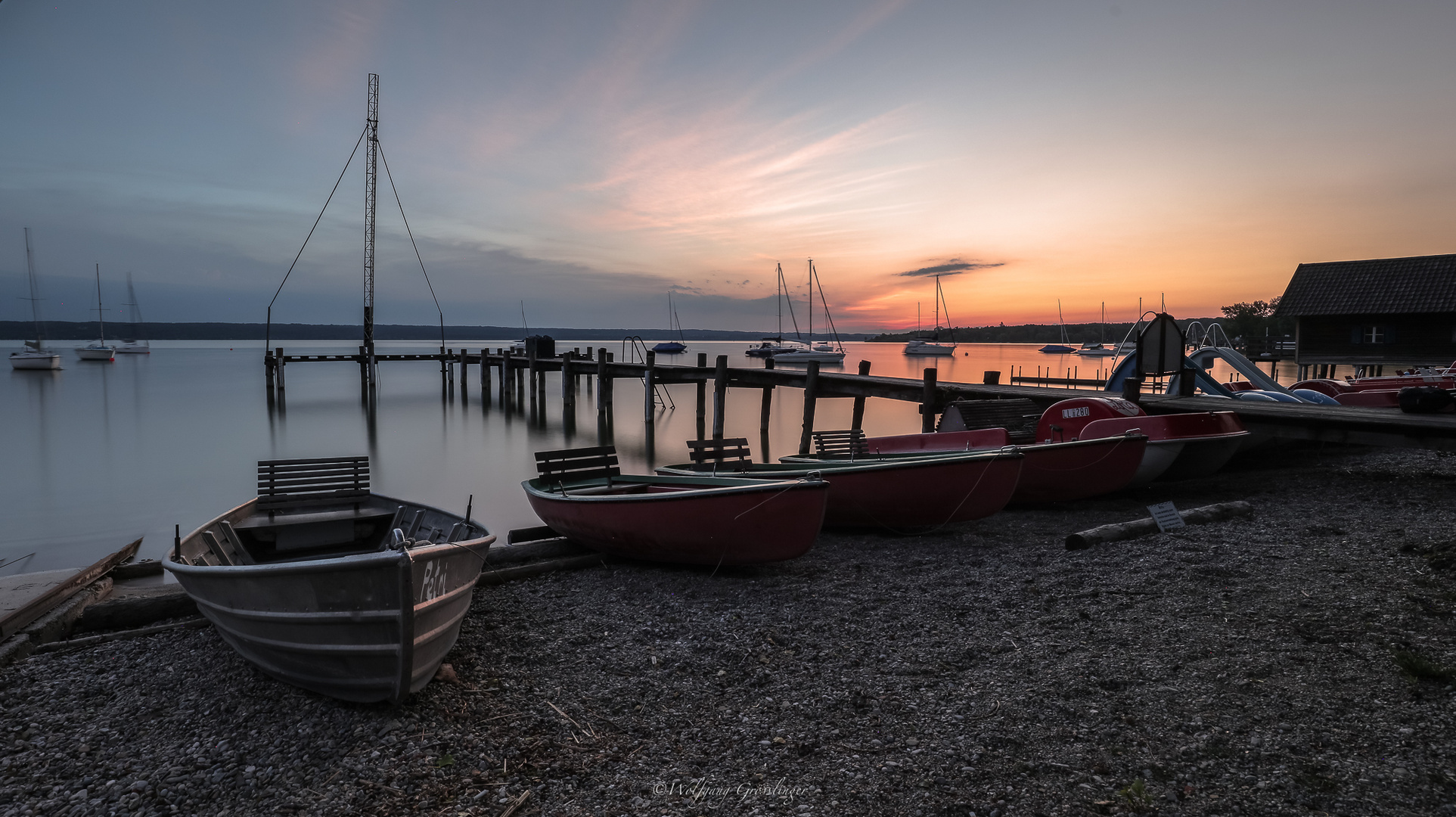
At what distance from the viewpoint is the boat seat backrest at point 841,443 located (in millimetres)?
9875

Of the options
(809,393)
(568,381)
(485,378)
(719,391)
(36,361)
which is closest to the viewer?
(809,393)

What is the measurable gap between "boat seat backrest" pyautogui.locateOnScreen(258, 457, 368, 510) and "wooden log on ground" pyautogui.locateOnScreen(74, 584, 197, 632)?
4.10 feet

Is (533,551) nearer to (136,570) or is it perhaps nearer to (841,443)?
(136,570)

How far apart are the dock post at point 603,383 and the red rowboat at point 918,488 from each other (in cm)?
1825

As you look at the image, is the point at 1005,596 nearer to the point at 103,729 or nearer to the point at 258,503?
the point at 103,729

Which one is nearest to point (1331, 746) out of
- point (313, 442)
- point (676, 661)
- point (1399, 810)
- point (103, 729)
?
point (1399, 810)

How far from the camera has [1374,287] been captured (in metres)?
29.0

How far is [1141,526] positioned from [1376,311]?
30.1 metres

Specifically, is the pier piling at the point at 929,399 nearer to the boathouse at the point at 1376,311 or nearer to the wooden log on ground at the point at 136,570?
the wooden log on ground at the point at 136,570

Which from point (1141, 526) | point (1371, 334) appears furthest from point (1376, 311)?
point (1141, 526)

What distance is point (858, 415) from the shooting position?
19781 mm

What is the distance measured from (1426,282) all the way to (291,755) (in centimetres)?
3849

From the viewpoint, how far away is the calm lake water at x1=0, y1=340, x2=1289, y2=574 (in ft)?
47.8

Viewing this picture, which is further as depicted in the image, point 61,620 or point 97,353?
point 97,353
